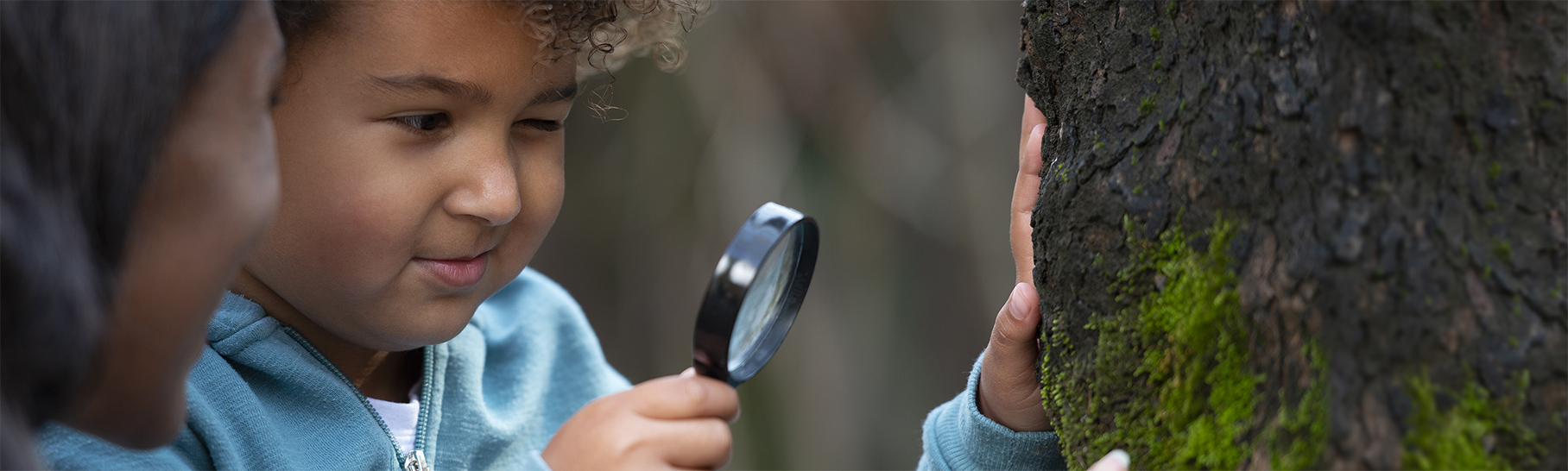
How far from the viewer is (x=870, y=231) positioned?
4.00m

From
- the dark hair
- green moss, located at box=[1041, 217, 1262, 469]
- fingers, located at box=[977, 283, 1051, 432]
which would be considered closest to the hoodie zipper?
the dark hair

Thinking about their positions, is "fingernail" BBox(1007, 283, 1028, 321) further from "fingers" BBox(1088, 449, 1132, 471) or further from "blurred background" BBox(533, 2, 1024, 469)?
"blurred background" BBox(533, 2, 1024, 469)

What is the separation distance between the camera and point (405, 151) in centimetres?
131

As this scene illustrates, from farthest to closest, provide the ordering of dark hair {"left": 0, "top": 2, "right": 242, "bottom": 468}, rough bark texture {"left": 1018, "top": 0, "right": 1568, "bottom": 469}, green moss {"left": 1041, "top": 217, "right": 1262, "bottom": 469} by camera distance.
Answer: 1. green moss {"left": 1041, "top": 217, "right": 1262, "bottom": 469}
2. rough bark texture {"left": 1018, "top": 0, "right": 1568, "bottom": 469}
3. dark hair {"left": 0, "top": 2, "right": 242, "bottom": 468}

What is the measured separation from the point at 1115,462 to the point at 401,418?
116 centimetres

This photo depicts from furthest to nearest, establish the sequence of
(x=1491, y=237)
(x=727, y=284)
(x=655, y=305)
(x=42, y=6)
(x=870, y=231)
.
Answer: (x=655, y=305)
(x=870, y=231)
(x=727, y=284)
(x=1491, y=237)
(x=42, y=6)

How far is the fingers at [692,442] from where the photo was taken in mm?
1217

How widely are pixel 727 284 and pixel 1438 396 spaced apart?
2.07 ft

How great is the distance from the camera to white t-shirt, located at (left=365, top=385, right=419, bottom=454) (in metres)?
1.66

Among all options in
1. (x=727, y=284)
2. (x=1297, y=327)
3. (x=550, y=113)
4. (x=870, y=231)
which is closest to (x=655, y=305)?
(x=870, y=231)

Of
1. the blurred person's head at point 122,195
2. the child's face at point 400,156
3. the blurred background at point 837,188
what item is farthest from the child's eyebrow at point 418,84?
the blurred background at point 837,188

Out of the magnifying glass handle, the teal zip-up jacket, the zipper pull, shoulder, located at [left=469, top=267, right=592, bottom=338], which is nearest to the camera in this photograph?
the magnifying glass handle

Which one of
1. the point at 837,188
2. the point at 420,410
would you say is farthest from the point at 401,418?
the point at 837,188

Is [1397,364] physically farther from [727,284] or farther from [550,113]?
[550,113]
